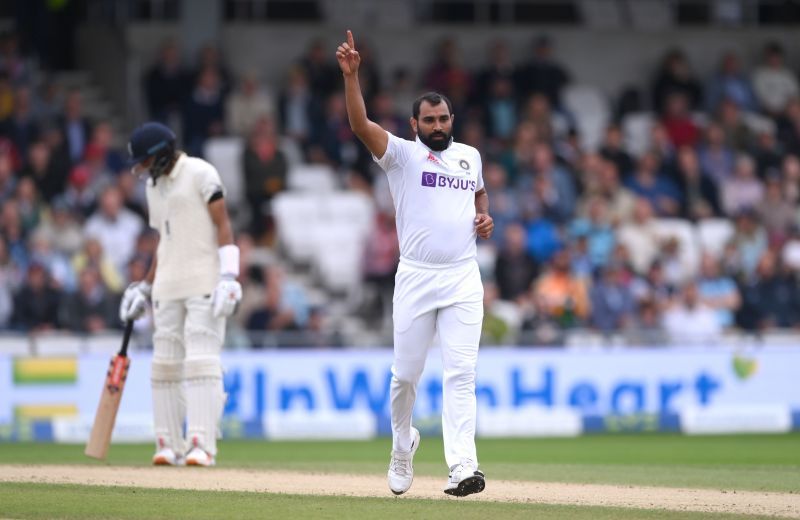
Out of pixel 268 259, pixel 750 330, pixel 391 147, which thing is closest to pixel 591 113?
pixel 750 330

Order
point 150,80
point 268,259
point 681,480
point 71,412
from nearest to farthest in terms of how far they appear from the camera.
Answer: point 681,480 < point 71,412 < point 268,259 < point 150,80

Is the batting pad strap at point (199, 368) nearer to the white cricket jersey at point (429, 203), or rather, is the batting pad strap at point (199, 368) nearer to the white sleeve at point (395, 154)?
the white cricket jersey at point (429, 203)

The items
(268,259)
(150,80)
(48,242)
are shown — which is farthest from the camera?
→ (150,80)

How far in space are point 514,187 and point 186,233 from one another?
10706 millimetres

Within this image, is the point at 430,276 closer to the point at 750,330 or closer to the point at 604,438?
the point at 604,438

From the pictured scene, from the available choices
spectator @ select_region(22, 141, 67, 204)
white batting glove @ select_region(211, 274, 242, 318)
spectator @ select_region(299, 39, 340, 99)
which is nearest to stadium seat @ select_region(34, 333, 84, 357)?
spectator @ select_region(22, 141, 67, 204)

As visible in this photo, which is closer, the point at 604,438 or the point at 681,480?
the point at 681,480

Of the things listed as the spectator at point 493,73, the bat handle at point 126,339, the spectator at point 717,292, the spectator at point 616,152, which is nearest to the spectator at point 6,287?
the bat handle at point 126,339

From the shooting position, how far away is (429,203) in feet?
31.0

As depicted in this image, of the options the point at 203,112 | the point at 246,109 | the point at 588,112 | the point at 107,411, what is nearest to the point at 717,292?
the point at 588,112

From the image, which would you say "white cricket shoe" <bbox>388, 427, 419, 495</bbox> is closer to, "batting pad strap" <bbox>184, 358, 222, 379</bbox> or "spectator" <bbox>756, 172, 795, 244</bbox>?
"batting pad strap" <bbox>184, 358, 222, 379</bbox>

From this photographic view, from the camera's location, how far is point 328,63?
2286 centimetres

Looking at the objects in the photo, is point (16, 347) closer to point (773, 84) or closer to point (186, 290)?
point (186, 290)

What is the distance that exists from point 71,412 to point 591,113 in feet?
34.0
